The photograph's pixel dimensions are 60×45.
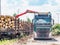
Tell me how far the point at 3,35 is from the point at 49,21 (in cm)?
431

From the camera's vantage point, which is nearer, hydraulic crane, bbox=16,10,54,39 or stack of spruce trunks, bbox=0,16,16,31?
hydraulic crane, bbox=16,10,54,39

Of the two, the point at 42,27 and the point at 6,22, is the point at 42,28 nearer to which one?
the point at 42,27

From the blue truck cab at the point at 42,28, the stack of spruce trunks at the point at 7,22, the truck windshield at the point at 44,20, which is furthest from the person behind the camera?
the stack of spruce trunks at the point at 7,22

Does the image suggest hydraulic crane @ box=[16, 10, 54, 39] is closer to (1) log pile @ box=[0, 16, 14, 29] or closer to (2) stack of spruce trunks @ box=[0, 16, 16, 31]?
(2) stack of spruce trunks @ box=[0, 16, 16, 31]

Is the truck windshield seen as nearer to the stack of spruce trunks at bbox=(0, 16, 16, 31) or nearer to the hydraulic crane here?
the hydraulic crane

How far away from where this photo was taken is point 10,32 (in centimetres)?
2205

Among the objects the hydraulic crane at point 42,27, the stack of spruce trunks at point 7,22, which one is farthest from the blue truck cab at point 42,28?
the stack of spruce trunks at point 7,22

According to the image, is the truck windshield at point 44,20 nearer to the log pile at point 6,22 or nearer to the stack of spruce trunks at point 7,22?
the stack of spruce trunks at point 7,22

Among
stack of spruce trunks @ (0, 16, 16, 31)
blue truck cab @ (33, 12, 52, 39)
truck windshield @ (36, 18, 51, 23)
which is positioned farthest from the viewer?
stack of spruce trunks @ (0, 16, 16, 31)

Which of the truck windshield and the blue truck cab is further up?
the truck windshield

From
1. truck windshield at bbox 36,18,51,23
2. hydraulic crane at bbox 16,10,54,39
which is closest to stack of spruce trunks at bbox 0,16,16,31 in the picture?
hydraulic crane at bbox 16,10,54,39

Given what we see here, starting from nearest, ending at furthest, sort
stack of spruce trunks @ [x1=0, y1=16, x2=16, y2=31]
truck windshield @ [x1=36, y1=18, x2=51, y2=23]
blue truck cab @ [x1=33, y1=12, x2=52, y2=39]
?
blue truck cab @ [x1=33, y1=12, x2=52, y2=39]
truck windshield @ [x1=36, y1=18, x2=51, y2=23]
stack of spruce trunks @ [x1=0, y1=16, x2=16, y2=31]

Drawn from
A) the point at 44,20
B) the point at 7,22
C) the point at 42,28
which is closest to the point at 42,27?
the point at 42,28

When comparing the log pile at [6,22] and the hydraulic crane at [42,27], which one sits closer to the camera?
the hydraulic crane at [42,27]
